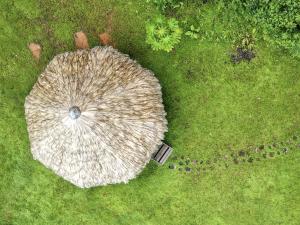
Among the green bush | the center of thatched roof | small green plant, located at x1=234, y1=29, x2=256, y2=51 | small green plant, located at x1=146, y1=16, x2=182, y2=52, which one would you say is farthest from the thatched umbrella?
the green bush

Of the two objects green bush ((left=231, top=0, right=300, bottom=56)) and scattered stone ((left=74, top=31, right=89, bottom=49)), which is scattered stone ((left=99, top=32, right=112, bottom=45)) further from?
green bush ((left=231, top=0, right=300, bottom=56))

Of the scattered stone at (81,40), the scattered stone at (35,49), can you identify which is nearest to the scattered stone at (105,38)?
the scattered stone at (81,40)

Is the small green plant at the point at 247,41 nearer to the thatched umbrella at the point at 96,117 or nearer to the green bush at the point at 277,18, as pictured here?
the green bush at the point at 277,18

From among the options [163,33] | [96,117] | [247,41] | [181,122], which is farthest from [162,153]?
[247,41]

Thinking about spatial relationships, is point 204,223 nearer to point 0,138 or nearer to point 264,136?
point 264,136

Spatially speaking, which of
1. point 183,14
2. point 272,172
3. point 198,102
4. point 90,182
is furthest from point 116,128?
point 272,172
